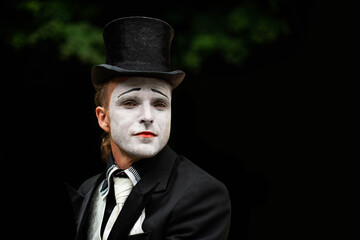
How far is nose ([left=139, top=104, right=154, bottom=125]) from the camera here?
2178 mm

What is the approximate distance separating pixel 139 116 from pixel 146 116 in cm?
5

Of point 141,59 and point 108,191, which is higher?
point 141,59

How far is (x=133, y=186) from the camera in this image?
2.27 meters

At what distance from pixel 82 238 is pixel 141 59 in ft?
3.43

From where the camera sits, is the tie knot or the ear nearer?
the tie knot

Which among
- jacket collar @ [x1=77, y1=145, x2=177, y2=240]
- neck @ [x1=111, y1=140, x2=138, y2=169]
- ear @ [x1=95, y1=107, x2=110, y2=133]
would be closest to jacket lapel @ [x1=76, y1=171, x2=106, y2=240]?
jacket collar @ [x1=77, y1=145, x2=177, y2=240]

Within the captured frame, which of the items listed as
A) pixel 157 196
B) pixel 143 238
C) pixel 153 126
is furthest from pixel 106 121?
pixel 143 238

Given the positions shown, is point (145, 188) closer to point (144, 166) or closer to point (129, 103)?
point (144, 166)

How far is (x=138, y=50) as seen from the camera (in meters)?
2.26

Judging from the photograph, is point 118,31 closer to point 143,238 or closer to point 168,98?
point 168,98

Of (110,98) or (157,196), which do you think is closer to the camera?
(157,196)

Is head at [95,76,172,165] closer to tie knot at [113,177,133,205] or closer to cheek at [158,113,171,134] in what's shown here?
cheek at [158,113,171,134]

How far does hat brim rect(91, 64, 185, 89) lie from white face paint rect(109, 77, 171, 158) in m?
0.04

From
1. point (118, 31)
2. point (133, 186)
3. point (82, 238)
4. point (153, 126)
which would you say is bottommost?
point (82, 238)
